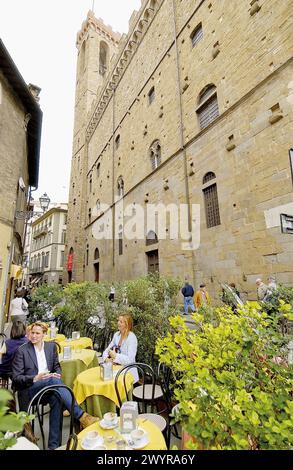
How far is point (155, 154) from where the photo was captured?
13773 mm

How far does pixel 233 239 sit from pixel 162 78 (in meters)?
10.8

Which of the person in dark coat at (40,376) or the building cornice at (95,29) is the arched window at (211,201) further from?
the building cornice at (95,29)

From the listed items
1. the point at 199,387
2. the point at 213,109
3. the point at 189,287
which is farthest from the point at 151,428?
the point at 213,109

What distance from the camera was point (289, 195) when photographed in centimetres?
647

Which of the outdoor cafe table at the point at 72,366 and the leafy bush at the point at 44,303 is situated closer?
the outdoor cafe table at the point at 72,366

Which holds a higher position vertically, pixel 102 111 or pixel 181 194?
pixel 102 111

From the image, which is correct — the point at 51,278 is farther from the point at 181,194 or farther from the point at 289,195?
the point at 289,195

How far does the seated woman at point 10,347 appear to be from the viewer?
3.50m

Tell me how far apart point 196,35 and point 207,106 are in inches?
162

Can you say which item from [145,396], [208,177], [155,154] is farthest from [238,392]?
[155,154]

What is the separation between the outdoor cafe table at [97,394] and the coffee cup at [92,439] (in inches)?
41.9

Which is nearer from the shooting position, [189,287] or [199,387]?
[199,387]

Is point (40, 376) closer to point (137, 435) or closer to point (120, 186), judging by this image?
point (137, 435)

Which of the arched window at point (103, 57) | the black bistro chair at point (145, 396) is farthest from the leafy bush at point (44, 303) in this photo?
the arched window at point (103, 57)
